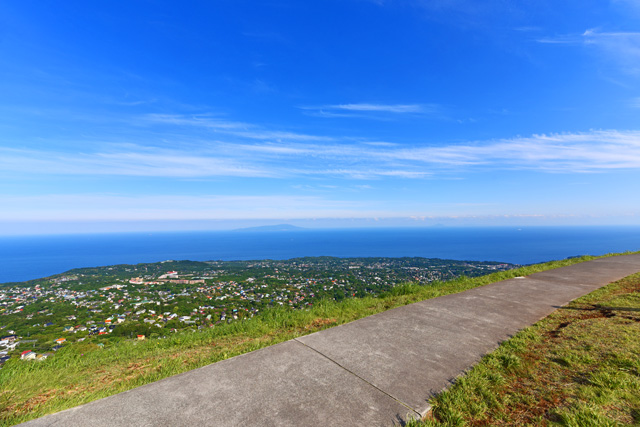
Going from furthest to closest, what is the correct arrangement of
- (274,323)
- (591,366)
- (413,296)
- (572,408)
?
(413,296) < (274,323) < (591,366) < (572,408)

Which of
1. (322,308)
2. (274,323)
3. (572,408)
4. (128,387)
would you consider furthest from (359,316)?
(128,387)

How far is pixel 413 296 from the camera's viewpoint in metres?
5.89

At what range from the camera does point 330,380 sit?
2494mm

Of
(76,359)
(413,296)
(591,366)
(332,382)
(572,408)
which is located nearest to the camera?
(572,408)

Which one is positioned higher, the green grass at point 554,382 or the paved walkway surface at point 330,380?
the green grass at point 554,382

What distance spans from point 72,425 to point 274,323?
2.79 metres

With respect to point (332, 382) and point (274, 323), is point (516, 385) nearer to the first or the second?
point (332, 382)

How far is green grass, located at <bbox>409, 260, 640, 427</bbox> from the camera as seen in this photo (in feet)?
6.41

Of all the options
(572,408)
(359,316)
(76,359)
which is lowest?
(76,359)

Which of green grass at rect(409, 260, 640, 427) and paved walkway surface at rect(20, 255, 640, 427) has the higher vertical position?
green grass at rect(409, 260, 640, 427)

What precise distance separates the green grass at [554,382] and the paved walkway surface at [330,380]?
0.18 m

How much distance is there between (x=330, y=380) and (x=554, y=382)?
7.22 feet

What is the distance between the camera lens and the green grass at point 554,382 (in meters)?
1.96

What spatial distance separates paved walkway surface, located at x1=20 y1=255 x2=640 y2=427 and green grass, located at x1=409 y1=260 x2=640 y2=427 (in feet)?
0.60
